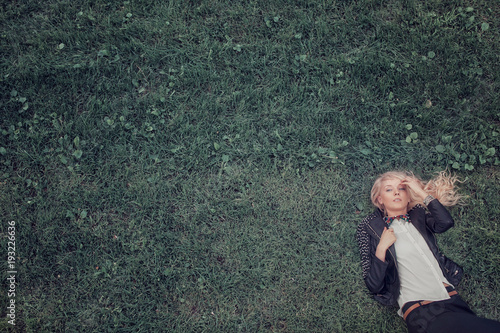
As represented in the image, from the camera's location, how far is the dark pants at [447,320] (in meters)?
3.66

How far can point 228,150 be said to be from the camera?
4.92 m

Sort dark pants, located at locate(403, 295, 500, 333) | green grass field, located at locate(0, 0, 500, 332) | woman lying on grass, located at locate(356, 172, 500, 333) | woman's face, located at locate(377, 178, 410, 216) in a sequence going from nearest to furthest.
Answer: dark pants, located at locate(403, 295, 500, 333) < woman lying on grass, located at locate(356, 172, 500, 333) < woman's face, located at locate(377, 178, 410, 216) < green grass field, located at locate(0, 0, 500, 332)

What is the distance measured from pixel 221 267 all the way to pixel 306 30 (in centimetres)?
350

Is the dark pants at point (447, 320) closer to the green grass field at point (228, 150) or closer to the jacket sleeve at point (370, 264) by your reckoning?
the jacket sleeve at point (370, 264)

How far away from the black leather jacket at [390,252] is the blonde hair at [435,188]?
151 mm

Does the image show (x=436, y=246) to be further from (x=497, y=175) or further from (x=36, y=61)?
(x=36, y=61)

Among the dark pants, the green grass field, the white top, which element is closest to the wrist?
the white top

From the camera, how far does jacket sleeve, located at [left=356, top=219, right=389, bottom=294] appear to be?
166 inches

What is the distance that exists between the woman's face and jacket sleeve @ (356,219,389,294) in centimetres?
36

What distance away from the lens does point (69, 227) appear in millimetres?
4652

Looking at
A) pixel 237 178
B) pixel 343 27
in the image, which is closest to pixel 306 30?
pixel 343 27

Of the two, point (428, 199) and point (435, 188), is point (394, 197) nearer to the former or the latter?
point (428, 199)

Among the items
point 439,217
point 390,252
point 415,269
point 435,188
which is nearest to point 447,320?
point 415,269

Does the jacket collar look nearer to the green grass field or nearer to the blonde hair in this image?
the blonde hair
